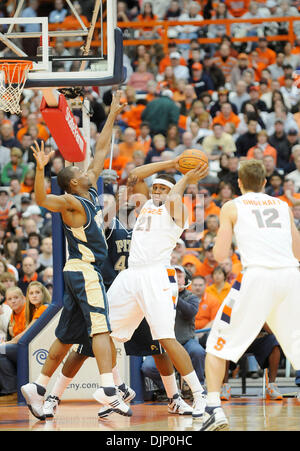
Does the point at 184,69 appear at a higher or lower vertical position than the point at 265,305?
higher

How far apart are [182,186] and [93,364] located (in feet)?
10.3

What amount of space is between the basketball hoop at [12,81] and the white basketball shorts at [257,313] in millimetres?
3172

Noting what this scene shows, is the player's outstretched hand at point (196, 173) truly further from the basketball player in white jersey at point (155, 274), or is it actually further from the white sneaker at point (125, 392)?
the white sneaker at point (125, 392)

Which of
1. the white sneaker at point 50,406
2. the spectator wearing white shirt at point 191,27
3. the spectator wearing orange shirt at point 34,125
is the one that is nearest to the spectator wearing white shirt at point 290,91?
the spectator wearing white shirt at point 191,27

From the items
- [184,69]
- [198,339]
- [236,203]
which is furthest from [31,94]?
[236,203]

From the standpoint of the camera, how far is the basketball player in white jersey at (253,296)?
6.05 m

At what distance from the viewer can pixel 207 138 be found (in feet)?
52.3

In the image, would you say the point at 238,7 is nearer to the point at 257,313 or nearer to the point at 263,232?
the point at 263,232

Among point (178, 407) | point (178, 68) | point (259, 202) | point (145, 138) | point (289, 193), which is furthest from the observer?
point (178, 68)

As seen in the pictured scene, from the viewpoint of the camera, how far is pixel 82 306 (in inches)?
296

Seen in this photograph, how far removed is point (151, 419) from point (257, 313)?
2090 mm

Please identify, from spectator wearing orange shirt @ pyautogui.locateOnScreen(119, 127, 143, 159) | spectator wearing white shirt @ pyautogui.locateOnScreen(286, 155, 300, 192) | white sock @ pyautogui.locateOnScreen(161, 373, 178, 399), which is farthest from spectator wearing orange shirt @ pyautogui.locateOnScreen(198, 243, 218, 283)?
white sock @ pyautogui.locateOnScreen(161, 373, 178, 399)

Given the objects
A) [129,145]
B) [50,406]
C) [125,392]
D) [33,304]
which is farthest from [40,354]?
[129,145]
